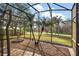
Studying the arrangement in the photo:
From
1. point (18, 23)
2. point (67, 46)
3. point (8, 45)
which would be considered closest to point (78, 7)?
point (67, 46)

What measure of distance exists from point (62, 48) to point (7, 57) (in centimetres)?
74

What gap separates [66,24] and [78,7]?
0.87 ft

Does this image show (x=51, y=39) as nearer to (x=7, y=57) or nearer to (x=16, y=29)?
(x=16, y=29)

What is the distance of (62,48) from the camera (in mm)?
1815

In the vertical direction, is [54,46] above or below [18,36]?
below

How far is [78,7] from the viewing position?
1.77 meters

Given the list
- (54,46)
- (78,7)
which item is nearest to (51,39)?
(54,46)

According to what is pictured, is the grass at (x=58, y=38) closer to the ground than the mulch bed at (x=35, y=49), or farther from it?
farther from it

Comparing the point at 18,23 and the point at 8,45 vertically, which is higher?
the point at 18,23

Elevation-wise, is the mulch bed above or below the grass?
below

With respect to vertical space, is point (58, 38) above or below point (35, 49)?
above

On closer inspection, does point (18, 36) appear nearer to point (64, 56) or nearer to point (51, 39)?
point (51, 39)

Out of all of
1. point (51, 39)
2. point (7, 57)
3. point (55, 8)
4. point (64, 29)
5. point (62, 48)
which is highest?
point (55, 8)

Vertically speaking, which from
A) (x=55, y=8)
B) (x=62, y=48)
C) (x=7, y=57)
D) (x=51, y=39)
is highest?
(x=55, y=8)
